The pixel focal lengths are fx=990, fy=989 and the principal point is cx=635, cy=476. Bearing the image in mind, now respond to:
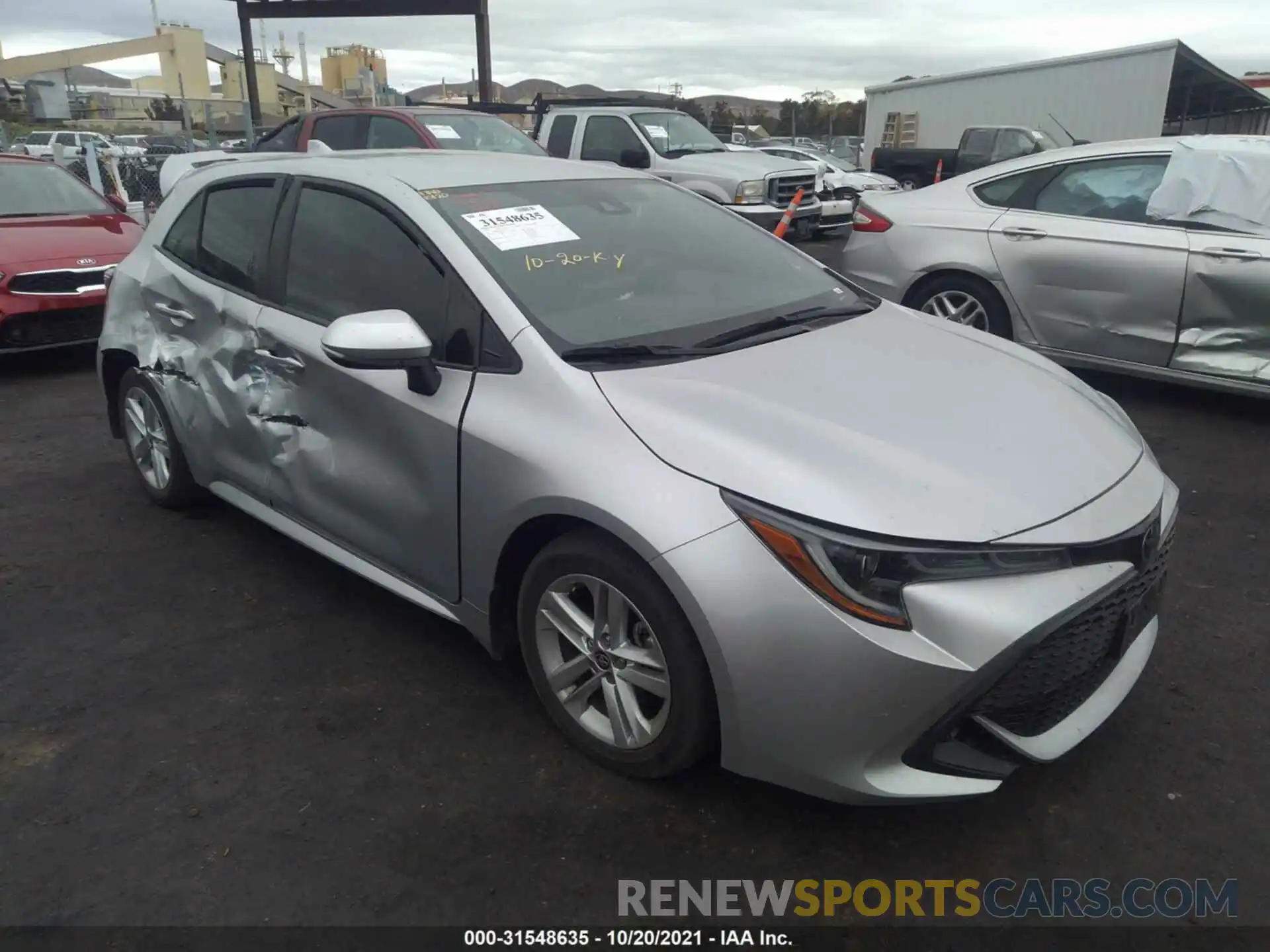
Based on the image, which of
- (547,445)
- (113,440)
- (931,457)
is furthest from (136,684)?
(113,440)

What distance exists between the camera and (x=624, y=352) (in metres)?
2.79

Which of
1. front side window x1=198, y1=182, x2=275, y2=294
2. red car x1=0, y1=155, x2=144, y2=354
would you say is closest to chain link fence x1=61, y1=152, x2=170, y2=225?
red car x1=0, y1=155, x2=144, y2=354

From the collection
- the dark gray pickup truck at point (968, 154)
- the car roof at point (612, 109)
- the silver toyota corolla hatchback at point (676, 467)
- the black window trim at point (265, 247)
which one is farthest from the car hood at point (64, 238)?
Result: the dark gray pickup truck at point (968, 154)

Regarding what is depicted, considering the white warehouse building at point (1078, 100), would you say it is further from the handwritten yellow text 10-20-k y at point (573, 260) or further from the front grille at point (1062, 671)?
the front grille at point (1062, 671)

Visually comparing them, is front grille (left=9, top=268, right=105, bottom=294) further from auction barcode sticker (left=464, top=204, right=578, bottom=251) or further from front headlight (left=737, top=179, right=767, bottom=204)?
front headlight (left=737, top=179, right=767, bottom=204)

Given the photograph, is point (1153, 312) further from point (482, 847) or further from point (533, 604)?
point (482, 847)

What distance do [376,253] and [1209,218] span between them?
4.57m

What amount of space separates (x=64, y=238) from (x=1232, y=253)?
25.3 ft

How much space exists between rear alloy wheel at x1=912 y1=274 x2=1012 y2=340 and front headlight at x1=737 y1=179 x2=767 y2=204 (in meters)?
5.12

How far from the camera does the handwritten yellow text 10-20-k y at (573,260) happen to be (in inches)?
119

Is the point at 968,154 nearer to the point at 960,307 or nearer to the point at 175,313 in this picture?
the point at 960,307

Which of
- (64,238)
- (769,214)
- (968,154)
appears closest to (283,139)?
(64,238)

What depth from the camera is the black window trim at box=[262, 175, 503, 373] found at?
9.48ft

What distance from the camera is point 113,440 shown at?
5.66m
